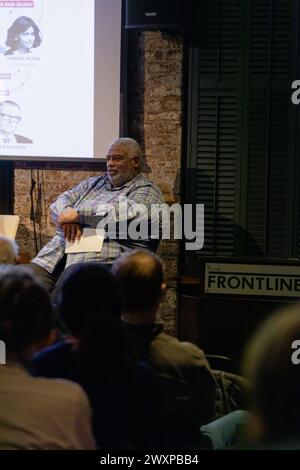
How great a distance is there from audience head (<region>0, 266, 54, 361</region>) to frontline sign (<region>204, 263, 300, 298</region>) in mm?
1601

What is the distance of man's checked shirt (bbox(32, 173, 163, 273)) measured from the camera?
4.07 metres

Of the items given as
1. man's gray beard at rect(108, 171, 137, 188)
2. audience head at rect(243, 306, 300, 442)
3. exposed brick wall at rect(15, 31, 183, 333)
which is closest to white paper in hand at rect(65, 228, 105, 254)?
man's gray beard at rect(108, 171, 137, 188)

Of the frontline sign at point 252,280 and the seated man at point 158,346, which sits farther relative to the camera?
the frontline sign at point 252,280

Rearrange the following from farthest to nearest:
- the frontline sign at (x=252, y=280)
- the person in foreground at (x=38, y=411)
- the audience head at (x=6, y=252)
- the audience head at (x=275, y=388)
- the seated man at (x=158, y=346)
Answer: the frontline sign at (x=252, y=280) < the audience head at (x=6, y=252) < the seated man at (x=158, y=346) < the person in foreground at (x=38, y=411) < the audience head at (x=275, y=388)

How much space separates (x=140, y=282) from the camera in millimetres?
2217

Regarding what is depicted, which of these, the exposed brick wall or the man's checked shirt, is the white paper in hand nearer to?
the man's checked shirt

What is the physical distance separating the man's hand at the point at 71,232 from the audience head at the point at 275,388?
2.54m

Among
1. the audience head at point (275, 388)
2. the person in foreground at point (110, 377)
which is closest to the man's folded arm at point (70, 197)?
the person in foreground at point (110, 377)

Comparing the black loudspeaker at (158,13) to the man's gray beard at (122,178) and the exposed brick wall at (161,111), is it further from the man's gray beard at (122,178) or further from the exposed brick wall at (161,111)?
the man's gray beard at (122,178)

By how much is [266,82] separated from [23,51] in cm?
152

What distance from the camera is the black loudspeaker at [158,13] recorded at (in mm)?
4395

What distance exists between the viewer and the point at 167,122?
4645mm

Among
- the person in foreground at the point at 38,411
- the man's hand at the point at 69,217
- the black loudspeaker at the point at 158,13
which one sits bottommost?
the person in foreground at the point at 38,411

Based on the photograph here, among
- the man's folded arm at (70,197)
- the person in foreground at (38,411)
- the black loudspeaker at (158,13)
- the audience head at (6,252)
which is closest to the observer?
the person in foreground at (38,411)
